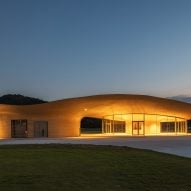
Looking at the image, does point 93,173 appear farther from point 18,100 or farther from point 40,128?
point 18,100

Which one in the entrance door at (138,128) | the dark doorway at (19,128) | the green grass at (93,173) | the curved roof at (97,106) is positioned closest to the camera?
the green grass at (93,173)

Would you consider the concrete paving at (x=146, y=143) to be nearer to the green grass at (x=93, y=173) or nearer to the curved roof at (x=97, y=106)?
the green grass at (x=93, y=173)

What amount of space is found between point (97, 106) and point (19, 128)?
909 centimetres

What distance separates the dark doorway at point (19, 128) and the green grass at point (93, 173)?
953 inches

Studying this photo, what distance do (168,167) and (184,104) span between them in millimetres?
29433

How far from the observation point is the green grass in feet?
39.3

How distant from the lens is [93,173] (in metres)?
14.0

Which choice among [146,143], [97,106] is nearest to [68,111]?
[97,106]

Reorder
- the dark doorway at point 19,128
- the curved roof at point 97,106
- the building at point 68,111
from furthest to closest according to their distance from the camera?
the dark doorway at point 19,128
the building at point 68,111
the curved roof at point 97,106

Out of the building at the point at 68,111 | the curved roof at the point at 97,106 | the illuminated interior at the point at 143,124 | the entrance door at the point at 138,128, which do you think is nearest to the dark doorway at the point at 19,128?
the building at the point at 68,111

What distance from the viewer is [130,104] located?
43.8 m

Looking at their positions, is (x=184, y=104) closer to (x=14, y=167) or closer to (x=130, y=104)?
(x=130, y=104)

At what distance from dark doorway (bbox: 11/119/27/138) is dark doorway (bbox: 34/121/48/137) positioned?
1.22 m

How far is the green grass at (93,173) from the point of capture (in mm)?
11984
